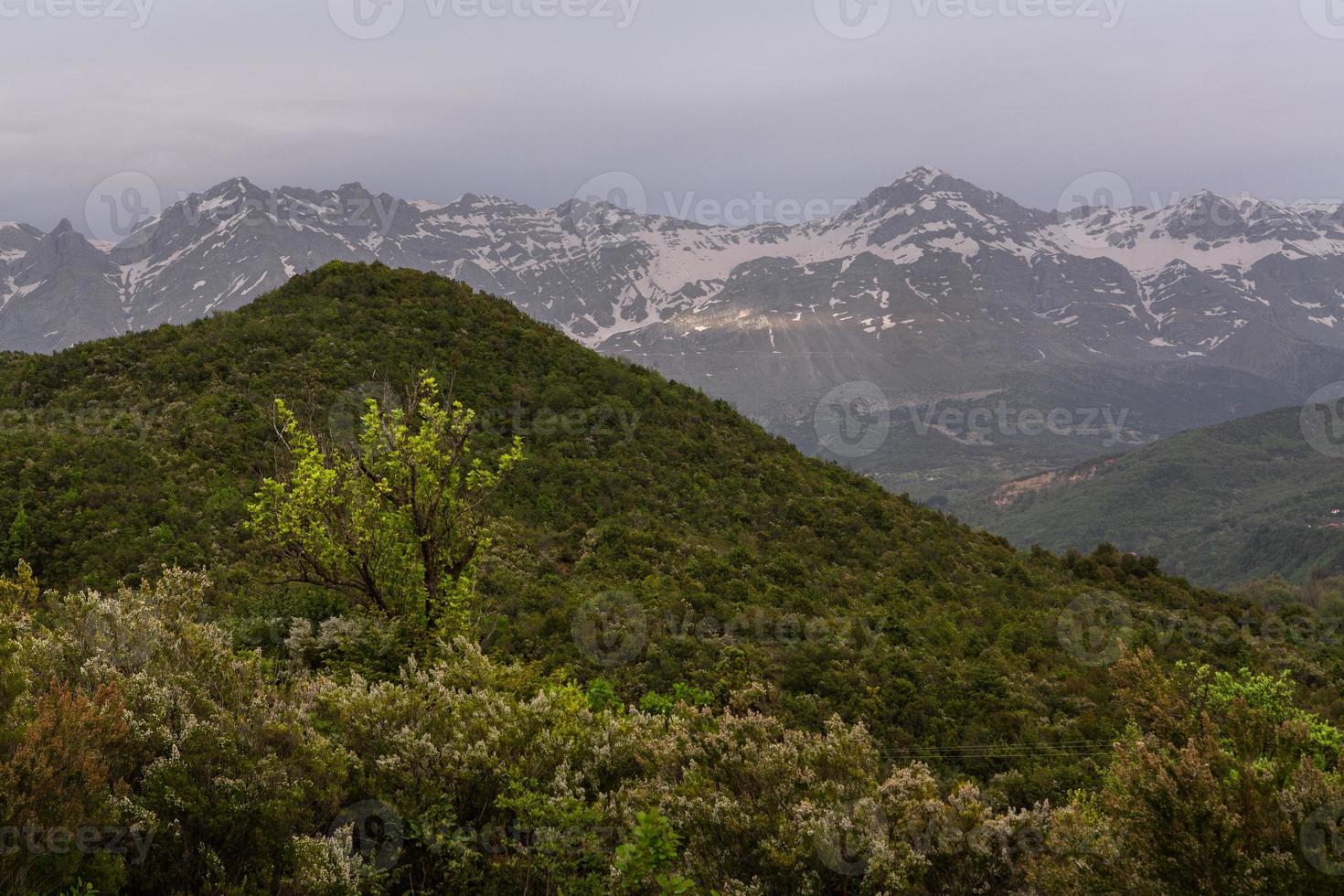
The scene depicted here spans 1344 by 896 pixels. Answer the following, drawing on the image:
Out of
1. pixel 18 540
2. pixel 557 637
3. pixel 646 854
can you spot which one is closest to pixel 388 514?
pixel 557 637

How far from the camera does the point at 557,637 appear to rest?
22266 millimetres

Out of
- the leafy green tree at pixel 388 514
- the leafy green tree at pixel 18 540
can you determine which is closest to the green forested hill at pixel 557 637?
the leafy green tree at pixel 18 540

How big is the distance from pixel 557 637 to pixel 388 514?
8.71m

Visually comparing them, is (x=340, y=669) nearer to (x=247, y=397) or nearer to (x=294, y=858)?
(x=294, y=858)

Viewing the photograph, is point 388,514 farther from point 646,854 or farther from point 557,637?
point 646,854

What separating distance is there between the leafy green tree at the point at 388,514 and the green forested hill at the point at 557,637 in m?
0.95

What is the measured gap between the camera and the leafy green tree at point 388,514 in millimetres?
14219

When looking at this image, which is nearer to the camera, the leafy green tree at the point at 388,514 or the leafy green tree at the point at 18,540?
the leafy green tree at the point at 388,514

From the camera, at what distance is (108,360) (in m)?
38.7

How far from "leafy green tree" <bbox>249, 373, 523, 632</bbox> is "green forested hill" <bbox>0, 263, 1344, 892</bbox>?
951mm

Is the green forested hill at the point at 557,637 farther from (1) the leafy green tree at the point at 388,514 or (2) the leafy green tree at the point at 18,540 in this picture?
(1) the leafy green tree at the point at 388,514

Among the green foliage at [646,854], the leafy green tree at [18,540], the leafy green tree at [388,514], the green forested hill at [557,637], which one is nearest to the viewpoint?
the green foliage at [646,854]

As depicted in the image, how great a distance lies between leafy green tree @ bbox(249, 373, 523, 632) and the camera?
14219 millimetres

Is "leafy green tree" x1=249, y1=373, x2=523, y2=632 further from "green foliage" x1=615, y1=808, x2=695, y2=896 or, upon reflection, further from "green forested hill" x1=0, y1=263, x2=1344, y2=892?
"green foliage" x1=615, y1=808, x2=695, y2=896
